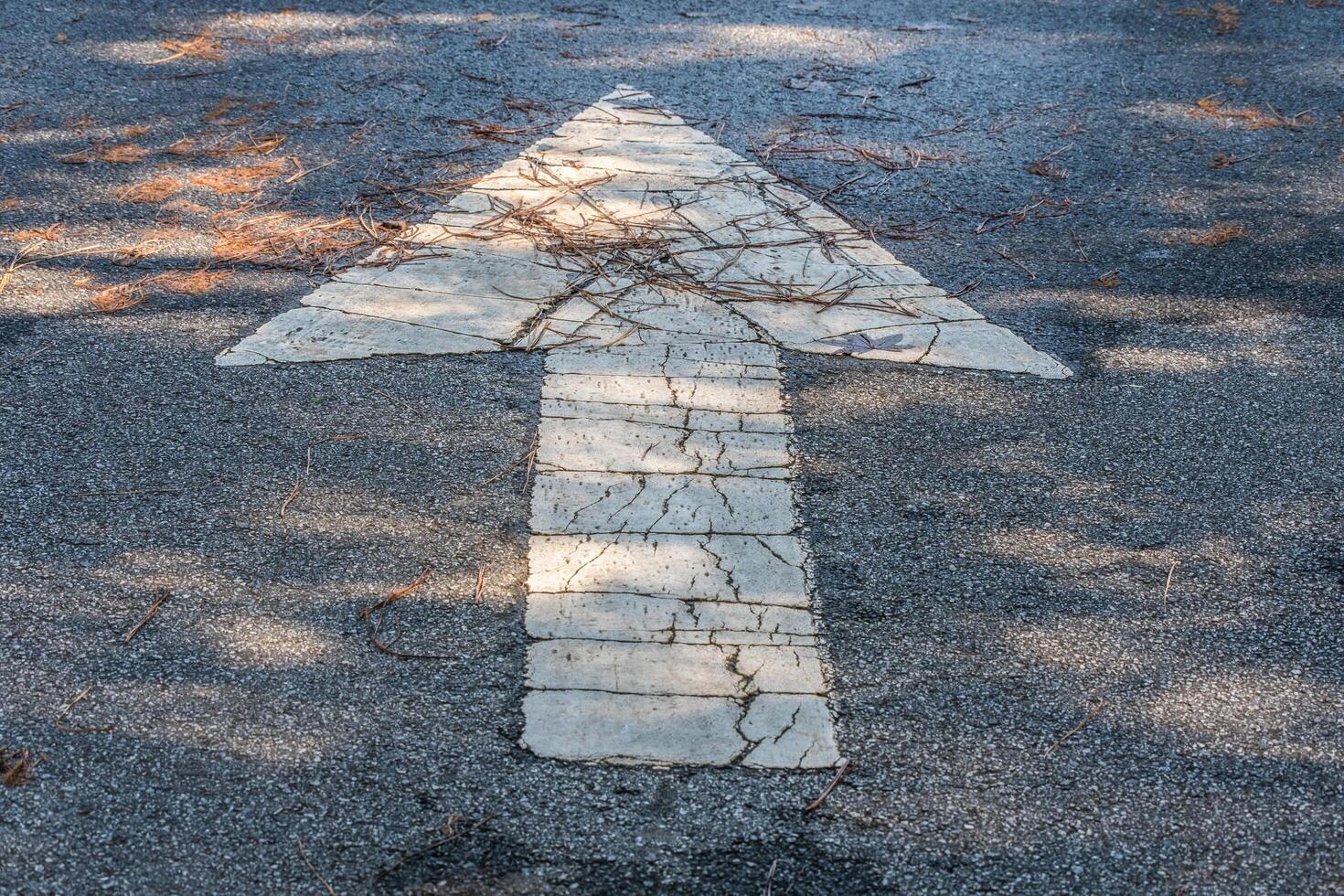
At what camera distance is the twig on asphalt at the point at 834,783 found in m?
2.16

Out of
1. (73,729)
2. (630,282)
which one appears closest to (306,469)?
(73,729)

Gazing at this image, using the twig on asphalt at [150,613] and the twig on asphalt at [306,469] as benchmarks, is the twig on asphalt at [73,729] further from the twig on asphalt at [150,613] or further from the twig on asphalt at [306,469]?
the twig on asphalt at [306,469]

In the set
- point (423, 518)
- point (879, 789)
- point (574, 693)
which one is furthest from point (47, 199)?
point (879, 789)

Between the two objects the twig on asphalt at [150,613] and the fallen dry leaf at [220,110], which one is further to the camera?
the fallen dry leaf at [220,110]

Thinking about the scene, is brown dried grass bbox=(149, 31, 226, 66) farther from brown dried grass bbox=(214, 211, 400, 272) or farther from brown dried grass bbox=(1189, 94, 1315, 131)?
brown dried grass bbox=(1189, 94, 1315, 131)

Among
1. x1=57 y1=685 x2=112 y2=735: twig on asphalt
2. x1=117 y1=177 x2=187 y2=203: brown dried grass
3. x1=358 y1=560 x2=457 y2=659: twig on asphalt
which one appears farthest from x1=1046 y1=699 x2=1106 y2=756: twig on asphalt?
x1=117 y1=177 x2=187 y2=203: brown dried grass

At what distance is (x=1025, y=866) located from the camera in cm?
205

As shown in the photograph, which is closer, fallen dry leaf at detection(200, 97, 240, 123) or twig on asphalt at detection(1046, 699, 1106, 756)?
twig on asphalt at detection(1046, 699, 1106, 756)

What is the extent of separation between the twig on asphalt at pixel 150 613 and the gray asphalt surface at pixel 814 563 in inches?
0.7

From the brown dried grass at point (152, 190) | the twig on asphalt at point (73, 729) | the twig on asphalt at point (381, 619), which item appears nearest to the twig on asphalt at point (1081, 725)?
the twig on asphalt at point (381, 619)

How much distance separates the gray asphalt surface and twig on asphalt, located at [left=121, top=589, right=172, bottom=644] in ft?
0.06

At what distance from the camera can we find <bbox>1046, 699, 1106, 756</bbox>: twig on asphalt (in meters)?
2.31

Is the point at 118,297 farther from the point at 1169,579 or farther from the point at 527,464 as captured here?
the point at 1169,579

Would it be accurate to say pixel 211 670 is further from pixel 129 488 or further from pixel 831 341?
pixel 831 341
